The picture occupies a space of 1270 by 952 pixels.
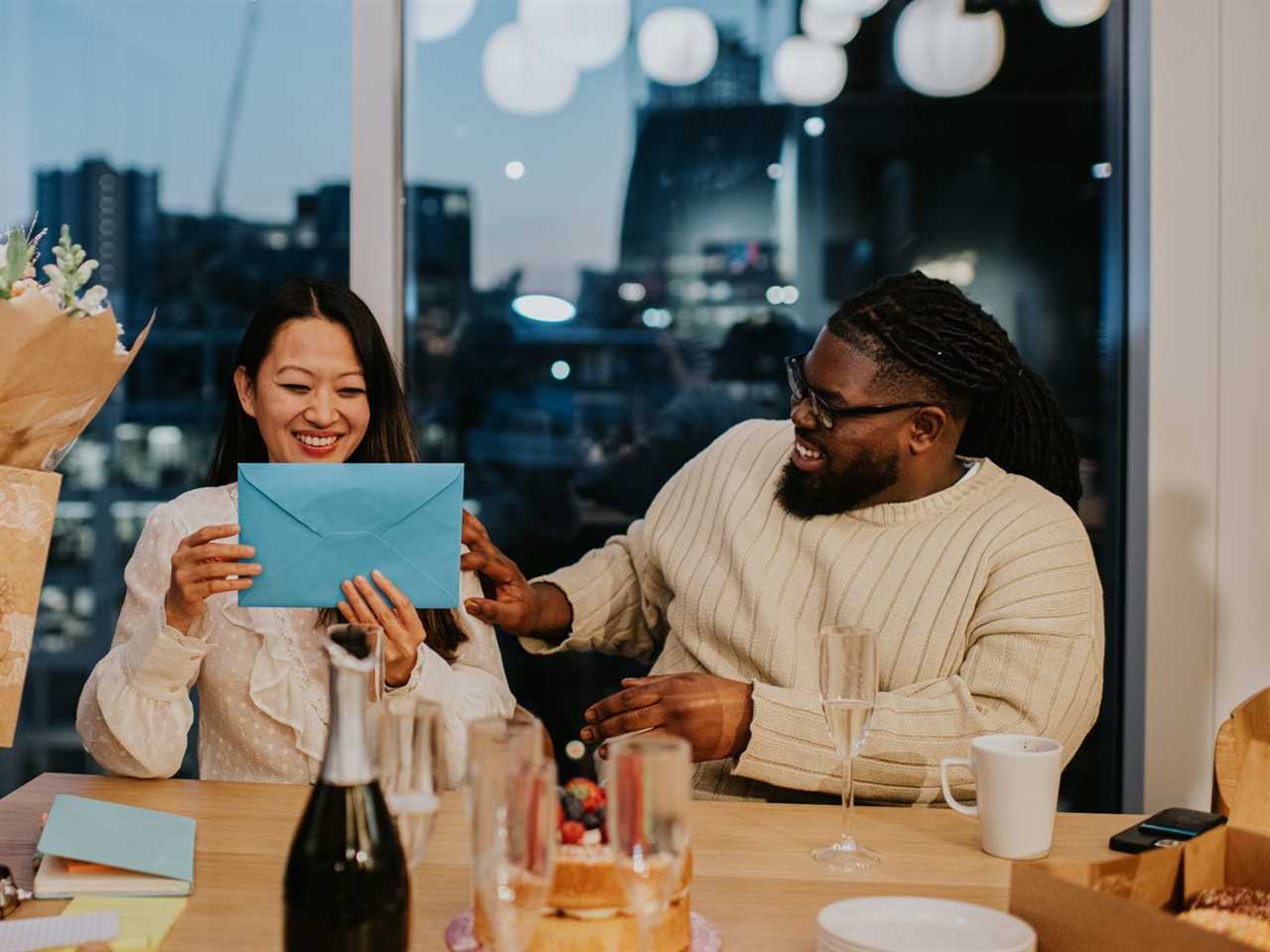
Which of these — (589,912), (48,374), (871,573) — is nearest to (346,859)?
(589,912)

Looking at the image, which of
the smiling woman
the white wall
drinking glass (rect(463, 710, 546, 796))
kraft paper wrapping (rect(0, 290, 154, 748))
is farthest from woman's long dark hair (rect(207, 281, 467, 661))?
the white wall

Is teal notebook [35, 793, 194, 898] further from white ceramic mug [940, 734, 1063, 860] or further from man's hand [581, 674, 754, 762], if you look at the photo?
white ceramic mug [940, 734, 1063, 860]

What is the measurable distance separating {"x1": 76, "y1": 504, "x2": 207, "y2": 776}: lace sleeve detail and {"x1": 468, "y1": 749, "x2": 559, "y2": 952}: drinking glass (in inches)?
31.3

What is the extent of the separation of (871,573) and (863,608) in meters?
0.05

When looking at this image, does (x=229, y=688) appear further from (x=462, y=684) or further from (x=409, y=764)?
(x=409, y=764)

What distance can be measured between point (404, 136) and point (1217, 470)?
63.2 inches

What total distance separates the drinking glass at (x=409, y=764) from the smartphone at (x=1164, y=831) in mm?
787

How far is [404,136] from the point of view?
2371mm

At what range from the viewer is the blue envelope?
59.3 inches

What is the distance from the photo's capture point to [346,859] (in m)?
0.86

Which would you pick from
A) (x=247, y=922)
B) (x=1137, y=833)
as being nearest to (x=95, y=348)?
(x=247, y=922)

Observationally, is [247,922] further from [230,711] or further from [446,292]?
[446,292]

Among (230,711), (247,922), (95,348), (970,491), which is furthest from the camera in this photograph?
(970,491)

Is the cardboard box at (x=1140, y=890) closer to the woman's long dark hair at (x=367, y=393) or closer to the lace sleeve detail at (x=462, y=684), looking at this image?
the lace sleeve detail at (x=462, y=684)
